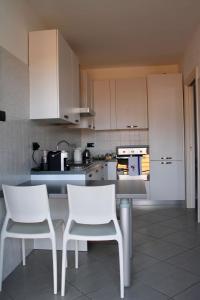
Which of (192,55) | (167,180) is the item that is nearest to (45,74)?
(192,55)

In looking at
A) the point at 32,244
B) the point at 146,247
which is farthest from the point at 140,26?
the point at 32,244

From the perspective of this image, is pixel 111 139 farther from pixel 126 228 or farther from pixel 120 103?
pixel 126 228

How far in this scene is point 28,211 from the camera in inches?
80.0

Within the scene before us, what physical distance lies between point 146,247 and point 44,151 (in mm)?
Result: 1542

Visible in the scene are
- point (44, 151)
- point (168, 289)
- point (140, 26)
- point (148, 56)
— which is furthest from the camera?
point (148, 56)

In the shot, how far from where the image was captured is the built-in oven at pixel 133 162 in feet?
15.8

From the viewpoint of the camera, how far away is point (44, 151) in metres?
3.04

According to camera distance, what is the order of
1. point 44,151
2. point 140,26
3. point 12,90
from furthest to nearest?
1. point 140,26
2. point 44,151
3. point 12,90

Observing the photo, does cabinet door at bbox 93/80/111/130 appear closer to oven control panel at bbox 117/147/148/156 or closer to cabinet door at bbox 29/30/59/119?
oven control panel at bbox 117/147/148/156

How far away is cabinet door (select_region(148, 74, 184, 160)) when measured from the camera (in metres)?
4.68

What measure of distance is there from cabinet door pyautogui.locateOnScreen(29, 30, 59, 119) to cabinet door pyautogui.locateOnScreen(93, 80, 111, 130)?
2.31 meters

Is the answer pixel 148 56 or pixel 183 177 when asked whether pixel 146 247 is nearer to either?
pixel 183 177

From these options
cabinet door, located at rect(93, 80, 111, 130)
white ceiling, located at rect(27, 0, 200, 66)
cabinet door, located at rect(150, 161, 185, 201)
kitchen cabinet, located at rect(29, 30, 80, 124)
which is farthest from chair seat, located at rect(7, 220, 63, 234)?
cabinet door, located at rect(93, 80, 111, 130)

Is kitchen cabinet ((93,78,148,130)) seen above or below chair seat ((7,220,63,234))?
above
